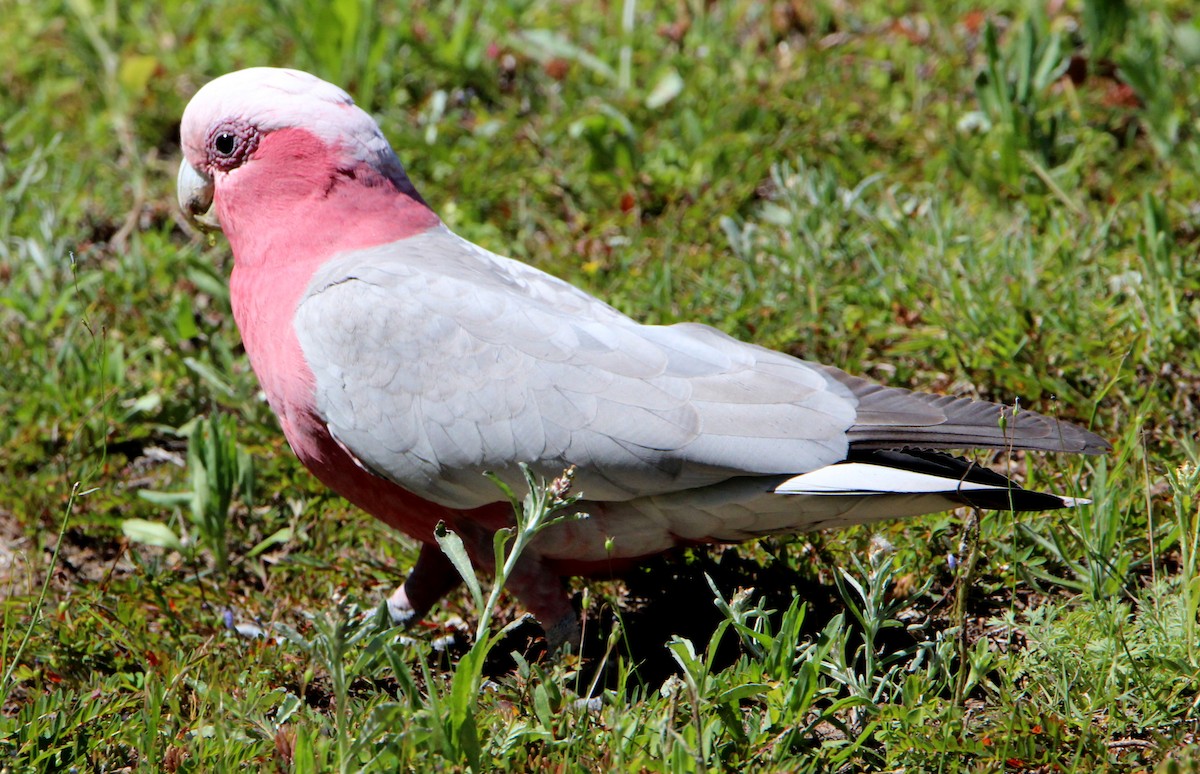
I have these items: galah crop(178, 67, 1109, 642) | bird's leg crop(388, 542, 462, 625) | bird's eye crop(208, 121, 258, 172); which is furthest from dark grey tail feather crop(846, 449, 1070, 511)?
bird's eye crop(208, 121, 258, 172)

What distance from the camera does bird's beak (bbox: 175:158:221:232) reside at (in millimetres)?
3414

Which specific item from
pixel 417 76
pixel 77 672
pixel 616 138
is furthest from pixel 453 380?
pixel 417 76

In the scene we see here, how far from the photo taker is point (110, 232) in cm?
500

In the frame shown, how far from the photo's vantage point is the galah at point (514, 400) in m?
2.80

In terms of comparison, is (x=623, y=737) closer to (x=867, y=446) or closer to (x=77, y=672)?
(x=867, y=446)

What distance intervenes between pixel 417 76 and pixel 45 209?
172cm

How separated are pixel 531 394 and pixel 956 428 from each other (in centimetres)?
98

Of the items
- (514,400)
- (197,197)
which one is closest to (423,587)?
(514,400)

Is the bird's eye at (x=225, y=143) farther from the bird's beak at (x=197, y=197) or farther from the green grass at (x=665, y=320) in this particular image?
the green grass at (x=665, y=320)

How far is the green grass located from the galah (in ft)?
0.82

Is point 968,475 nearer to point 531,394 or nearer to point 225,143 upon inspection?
point 531,394

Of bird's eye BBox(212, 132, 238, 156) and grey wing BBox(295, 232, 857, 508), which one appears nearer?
grey wing BBox(295, 232, 857, 508)

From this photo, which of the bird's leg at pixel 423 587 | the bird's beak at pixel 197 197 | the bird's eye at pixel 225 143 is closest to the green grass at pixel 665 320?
the bird's leg at pixel 423 587

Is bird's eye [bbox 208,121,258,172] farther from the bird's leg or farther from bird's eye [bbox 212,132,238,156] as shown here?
the bird's leg
